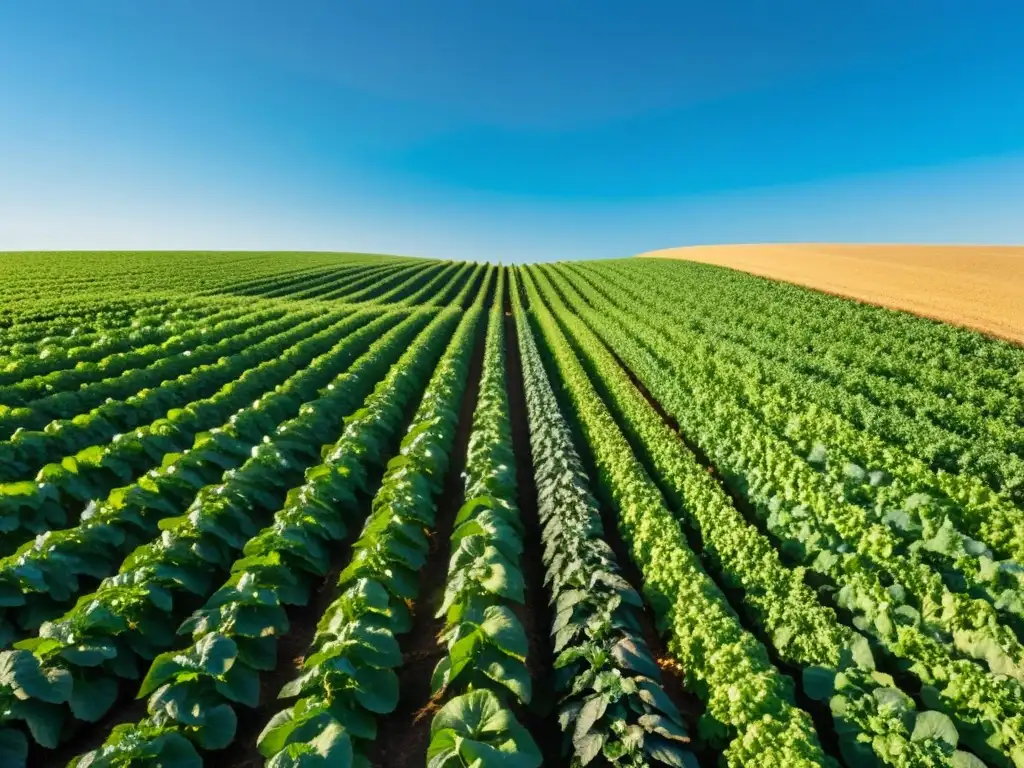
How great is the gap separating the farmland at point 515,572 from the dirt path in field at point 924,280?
7590 mm

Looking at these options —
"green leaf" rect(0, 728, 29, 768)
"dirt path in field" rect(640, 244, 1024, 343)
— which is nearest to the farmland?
"green leaf" rect(0, 728, 29, 768)

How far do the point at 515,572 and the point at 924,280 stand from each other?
116 ft

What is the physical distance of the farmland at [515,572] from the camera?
4.69 metres

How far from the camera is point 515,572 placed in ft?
20.9

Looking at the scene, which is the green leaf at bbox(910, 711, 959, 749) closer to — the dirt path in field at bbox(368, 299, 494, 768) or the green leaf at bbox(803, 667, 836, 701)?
the green leaf at bbox(803, 667, 836, 701)

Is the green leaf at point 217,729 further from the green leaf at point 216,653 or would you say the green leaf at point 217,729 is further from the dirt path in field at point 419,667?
the dirt path in field at point 419,667

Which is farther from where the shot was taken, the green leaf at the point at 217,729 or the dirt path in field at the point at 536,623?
the dirt path in field at the point at 536,623

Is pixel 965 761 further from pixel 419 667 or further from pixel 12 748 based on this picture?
pixel 12 748

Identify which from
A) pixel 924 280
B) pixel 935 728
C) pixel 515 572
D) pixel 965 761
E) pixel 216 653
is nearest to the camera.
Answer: pixel 965 761

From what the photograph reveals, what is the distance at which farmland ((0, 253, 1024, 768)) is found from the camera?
185 inches

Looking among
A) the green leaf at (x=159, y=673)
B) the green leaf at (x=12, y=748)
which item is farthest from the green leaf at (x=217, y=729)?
the green leaf at (x=12, y=748)

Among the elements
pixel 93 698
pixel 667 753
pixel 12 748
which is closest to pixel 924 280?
pixel 667 753

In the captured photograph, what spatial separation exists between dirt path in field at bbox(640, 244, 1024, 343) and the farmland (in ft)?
24.9

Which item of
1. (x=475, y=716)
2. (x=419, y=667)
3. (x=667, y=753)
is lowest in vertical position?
(x=419, y=667)
